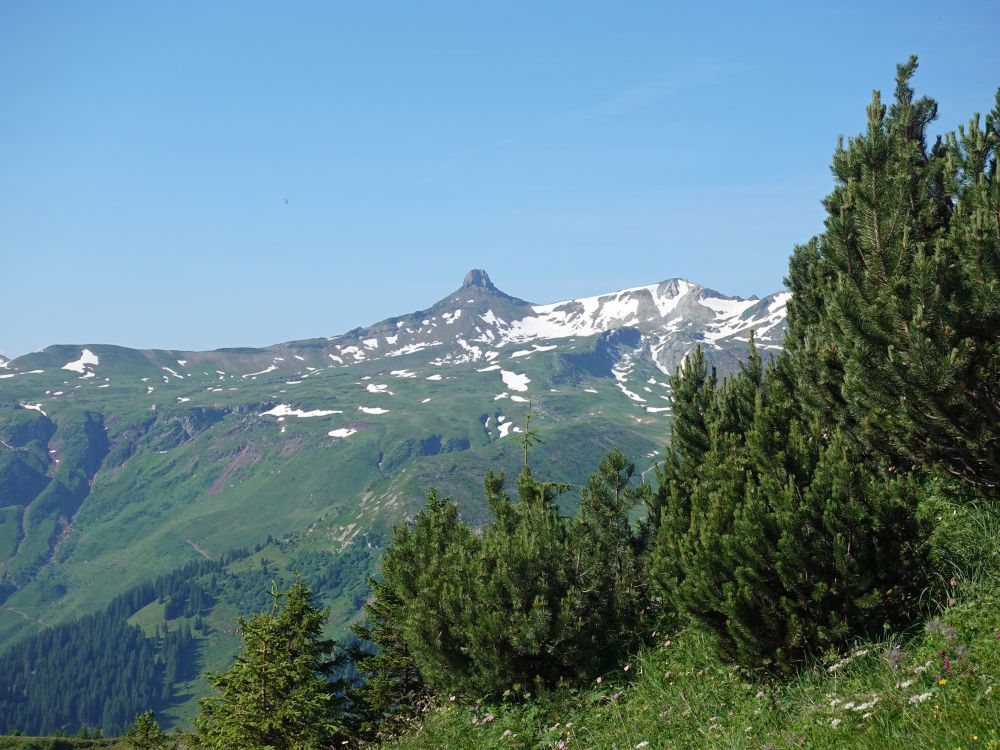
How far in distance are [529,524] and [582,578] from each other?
1538 millimetres

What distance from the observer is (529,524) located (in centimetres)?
1558

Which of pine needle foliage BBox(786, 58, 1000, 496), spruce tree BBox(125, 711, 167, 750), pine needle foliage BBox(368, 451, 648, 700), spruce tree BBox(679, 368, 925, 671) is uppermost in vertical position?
pine needle foliage BBox(786, 58, 1000, 496)

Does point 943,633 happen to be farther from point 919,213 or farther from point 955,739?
point 919,213

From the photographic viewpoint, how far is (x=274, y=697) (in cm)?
2012

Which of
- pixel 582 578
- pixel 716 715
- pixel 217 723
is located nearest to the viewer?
pixel 716 715

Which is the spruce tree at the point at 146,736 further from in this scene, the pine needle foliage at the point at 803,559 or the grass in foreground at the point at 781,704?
the pine needle foliage at the point at 803,559

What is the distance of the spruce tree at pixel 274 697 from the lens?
19.1 meters

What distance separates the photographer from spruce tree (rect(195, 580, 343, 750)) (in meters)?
19.1

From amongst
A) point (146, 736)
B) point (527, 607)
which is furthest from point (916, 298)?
point (146, 736)

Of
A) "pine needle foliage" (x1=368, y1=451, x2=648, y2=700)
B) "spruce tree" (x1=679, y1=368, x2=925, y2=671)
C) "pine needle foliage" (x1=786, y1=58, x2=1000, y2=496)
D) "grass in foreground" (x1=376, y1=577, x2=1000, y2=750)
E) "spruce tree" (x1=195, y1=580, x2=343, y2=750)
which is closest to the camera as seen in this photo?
"grass in foreground" (x1=376, y1=577, x2=1000, y2=750)

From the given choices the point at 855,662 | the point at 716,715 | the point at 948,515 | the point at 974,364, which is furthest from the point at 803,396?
the point at 716,715

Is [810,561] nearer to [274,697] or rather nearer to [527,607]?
[527,607]

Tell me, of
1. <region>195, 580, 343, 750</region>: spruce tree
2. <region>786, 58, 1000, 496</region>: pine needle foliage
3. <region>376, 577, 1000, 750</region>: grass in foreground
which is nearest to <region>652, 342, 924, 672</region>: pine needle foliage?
<region>376, 577, 1000, 750</region>: grass in foreground

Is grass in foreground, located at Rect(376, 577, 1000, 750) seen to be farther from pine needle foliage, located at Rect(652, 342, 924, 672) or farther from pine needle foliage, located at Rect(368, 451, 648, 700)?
pine needle foliage, located at Rect(368, 451, 648, 700)
